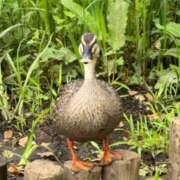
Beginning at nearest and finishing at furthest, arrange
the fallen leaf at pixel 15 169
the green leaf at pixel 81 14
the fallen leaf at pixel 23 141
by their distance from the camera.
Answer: the fallen leaf at pixel 15 169 → the fallen leaf at pixel 23 141 → the green leaf at pixel 81 14

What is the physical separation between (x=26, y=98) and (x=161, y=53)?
1.00 meters

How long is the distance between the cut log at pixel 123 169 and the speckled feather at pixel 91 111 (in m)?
0.24

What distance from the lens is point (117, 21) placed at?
447 cm

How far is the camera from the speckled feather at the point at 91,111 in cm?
291

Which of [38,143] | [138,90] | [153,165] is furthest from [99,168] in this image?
[138,90]

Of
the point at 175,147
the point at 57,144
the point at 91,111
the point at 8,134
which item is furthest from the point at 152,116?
the point at 175,147

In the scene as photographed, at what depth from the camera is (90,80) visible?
296 cm

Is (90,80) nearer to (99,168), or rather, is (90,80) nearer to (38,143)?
(99,168)

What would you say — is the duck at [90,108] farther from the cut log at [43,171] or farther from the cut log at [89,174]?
the cut log at [43,171]

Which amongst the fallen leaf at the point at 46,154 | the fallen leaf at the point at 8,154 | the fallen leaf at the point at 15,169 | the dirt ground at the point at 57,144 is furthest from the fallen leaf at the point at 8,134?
the fallen leaf at the point at 15,169

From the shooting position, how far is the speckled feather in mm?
2914

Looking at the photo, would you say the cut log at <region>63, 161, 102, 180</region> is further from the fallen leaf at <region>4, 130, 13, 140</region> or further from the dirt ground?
the fallen leaf at <region>4, 130, 13, 140</region>

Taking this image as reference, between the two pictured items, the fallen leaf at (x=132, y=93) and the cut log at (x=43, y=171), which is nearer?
the cut log at (x=43, y=171)

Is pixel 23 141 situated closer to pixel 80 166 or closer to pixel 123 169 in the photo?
pixel 80 166
